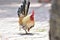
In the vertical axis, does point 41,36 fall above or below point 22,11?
below

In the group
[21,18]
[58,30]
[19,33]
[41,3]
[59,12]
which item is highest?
[59,12]

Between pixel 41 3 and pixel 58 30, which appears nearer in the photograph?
pixel 58 30

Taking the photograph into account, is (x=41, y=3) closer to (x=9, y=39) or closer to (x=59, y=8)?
(x=9, y=39)

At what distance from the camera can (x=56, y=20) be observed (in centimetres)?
153

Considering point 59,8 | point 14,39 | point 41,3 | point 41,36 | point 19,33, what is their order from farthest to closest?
point 41,3
point 19,33
point 41,36
point 14,39
point 59,8

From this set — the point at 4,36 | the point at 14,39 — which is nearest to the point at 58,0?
the point at 14,39

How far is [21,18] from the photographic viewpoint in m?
5.89

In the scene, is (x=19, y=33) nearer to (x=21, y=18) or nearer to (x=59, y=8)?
(x=21, y=18)

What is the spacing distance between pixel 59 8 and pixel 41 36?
A: 4.43 m

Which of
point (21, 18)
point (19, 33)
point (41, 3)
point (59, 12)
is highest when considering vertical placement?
point (59, 12)

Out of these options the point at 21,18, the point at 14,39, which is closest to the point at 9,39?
the point at 14,39

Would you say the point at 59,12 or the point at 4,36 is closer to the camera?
the point at 59,12

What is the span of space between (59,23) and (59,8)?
0.10m

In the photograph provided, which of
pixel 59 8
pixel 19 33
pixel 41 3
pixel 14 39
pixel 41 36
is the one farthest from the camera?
pixel 41 3
